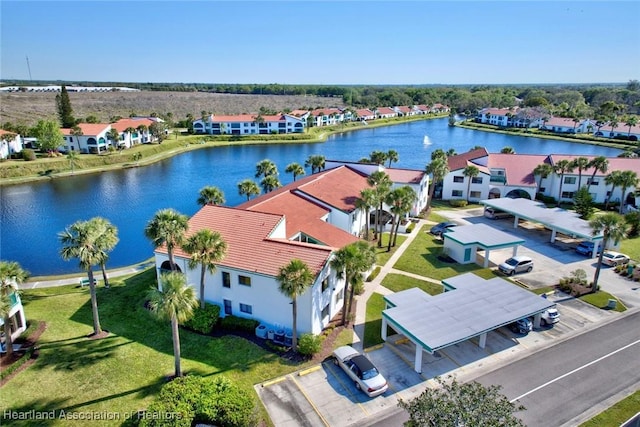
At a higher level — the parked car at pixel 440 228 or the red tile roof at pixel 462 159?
the red tile roof at pixel 462 159

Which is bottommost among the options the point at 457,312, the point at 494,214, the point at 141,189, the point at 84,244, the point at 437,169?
the point at 141,189

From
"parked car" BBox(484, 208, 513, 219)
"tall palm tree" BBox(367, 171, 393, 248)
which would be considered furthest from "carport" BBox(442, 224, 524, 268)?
"parked car" BBox(484, 208, 513, 219)

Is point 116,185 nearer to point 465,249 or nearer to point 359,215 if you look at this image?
point 359,215

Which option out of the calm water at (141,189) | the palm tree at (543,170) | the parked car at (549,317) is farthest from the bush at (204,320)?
the palm tree at (543,170)

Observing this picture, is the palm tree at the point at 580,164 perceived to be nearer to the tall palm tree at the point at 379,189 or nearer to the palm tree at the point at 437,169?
the palm tree at the point at 437,169

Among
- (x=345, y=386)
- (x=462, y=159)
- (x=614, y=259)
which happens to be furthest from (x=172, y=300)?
(x=462, y=159)

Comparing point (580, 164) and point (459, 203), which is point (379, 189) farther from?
point (580, 164)
